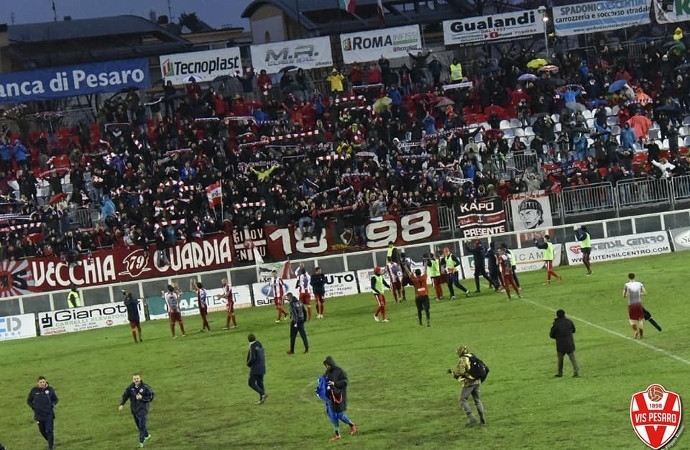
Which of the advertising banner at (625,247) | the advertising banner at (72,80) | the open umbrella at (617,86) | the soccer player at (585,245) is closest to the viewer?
the soccer player at (585,245)

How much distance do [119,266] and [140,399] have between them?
1088 inches

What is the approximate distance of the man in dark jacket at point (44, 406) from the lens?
27.7m

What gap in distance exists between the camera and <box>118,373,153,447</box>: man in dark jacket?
27.1 meters

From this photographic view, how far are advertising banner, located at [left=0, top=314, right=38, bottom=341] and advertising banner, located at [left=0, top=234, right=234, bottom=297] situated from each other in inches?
126

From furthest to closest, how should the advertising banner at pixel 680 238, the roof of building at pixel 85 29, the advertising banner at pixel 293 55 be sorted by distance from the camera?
the roof of building at pixel 85 29 → the advertising banner at pixel 293 55 → the advertising banner at pixel 680 238

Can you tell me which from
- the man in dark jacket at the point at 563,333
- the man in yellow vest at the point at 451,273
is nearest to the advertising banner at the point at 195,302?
the man in yellow vest at the point at 451,273

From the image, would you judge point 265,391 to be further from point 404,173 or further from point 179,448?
point 404,173

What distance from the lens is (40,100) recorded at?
65.6 m

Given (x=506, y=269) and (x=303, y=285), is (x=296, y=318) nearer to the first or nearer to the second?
(x=303, y=285)

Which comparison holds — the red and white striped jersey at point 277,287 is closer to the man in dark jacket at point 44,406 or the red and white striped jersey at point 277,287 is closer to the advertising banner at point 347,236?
the advertising banner at point 347,236

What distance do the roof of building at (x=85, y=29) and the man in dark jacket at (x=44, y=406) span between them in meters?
68.0

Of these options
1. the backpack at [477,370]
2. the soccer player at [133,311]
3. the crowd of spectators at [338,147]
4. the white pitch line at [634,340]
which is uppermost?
the crowd of spectators at [338,147]

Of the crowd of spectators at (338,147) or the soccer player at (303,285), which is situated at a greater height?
the crowd of spectators at (338,147)

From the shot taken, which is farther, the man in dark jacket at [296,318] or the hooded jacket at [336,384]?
the man in dark jacket at [296,318]
